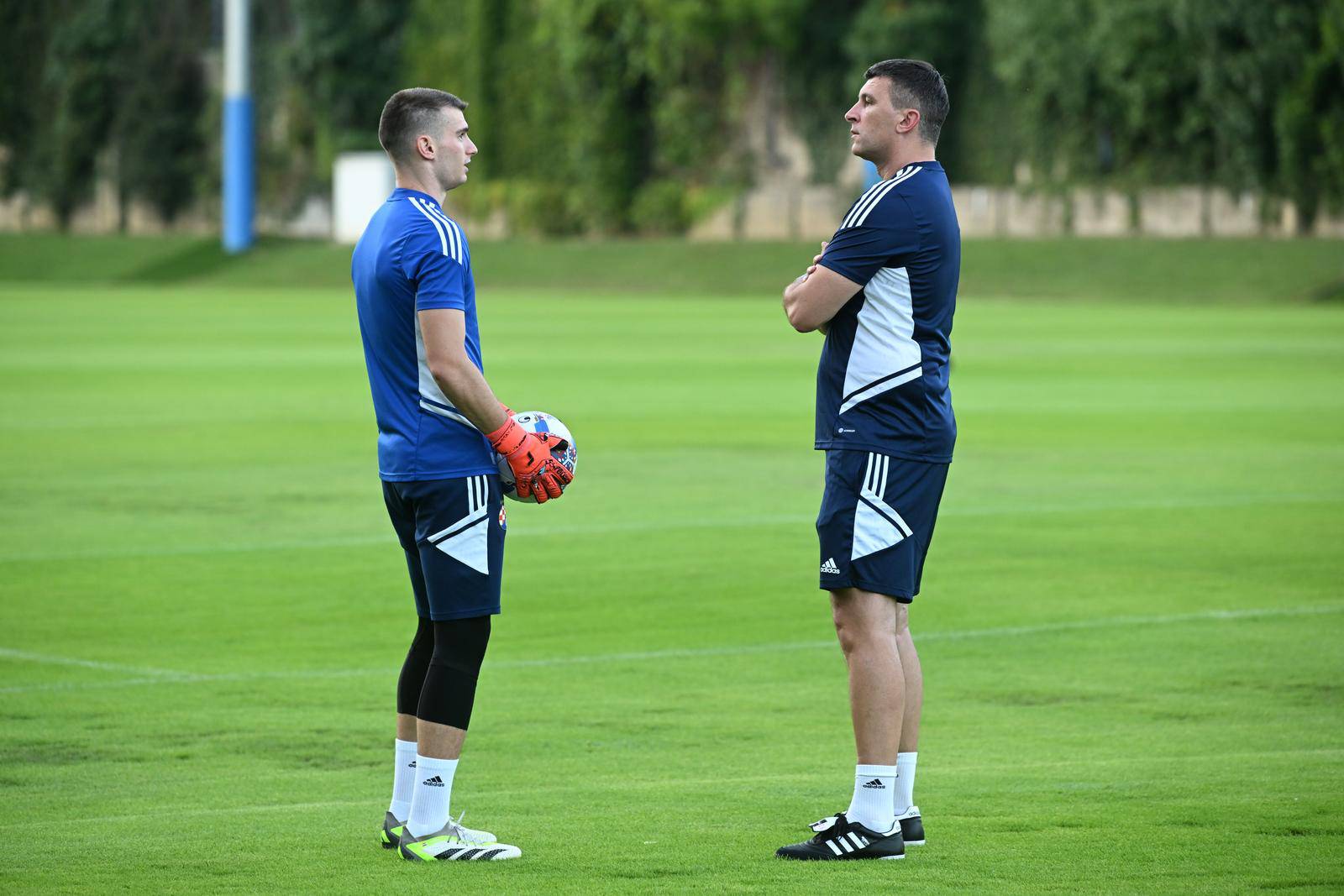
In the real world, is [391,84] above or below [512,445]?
above

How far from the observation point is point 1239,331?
37.3 metres

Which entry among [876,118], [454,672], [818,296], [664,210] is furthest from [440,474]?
[664,210]

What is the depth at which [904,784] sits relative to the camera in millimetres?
6508

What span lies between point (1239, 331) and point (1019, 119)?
29091 mm

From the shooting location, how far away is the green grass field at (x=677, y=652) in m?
6.43

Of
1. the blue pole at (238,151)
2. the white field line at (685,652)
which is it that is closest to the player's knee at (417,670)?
the white field line at (685,652)

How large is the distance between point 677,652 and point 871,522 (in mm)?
3678

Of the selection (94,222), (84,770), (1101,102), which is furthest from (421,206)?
(94,222)

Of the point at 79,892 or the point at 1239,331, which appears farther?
the point at 1239,331

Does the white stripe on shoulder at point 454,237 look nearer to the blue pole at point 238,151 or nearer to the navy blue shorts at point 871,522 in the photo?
the navy blue shorts at point 871,522

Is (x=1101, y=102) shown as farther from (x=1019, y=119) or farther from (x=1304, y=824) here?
(x=1304, y=824)

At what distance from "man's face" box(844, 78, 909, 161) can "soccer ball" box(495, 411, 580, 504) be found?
1249mm

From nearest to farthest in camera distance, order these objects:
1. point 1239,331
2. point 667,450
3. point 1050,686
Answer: point 1050,686 < point 667,450 < point 1239,331

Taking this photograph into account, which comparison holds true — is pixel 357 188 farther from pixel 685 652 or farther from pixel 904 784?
pixel 904 784
